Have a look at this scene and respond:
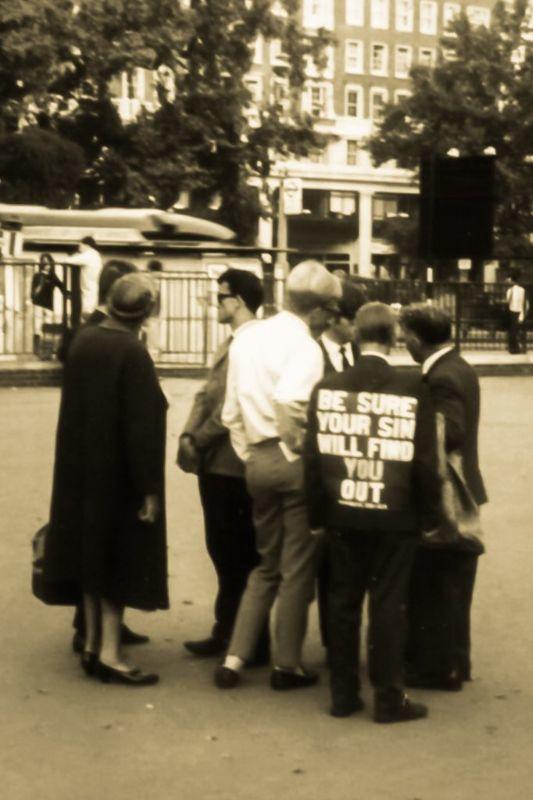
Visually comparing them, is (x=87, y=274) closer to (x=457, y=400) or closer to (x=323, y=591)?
(x=323, y=591)

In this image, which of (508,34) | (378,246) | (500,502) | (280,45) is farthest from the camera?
(378,246)

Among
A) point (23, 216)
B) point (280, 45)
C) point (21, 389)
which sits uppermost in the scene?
point (280, 45)

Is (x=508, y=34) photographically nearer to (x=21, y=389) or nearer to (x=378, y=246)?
(x=378, y=246)

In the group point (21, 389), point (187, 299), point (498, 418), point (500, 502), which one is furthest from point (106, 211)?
point (500, 502)

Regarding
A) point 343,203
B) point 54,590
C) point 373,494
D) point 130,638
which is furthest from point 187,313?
point 343,203

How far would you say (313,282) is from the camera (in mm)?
6891

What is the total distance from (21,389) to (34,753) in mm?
18164

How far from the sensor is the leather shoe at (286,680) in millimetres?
7047

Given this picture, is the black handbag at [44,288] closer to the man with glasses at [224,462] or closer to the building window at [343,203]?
the man with glasses at [224,462]

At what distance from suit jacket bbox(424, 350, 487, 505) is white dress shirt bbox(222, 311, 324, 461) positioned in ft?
1.57

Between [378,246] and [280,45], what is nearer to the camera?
[280,45]

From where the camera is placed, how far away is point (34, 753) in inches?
238

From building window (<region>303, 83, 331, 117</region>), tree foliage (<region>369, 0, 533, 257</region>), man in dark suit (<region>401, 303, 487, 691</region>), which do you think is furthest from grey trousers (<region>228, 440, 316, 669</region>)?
building window (<region>303, 83, 331, 117</region>)

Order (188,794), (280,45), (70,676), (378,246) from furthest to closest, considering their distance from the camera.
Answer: (378,246), (280,45), (70,676), (188,794)
